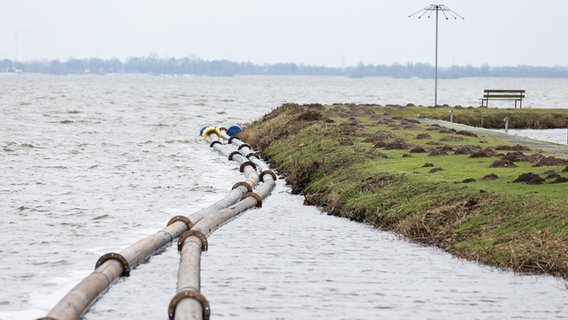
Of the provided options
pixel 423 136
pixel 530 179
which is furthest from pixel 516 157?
pixel 423 136

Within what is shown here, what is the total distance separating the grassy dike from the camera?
17375mm

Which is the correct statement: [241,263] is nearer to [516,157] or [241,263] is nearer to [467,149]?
[516,157]

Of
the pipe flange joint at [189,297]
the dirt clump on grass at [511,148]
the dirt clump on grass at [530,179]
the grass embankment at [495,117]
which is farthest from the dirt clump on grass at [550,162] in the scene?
the grass embankment at [495,117]

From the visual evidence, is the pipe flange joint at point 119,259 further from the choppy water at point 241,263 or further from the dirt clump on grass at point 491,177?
the dirt clump on grass at point 491,177

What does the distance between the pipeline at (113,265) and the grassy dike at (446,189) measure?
4.04 meters

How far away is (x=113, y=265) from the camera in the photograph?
1630cm

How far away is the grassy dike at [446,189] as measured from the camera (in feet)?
57.0

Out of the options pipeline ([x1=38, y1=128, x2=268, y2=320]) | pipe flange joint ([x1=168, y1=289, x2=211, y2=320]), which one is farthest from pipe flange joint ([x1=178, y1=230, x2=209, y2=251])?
pipe flange joint ([x1=168, y1=289, x2=211, y2=320])

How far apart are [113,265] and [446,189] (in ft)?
29.8

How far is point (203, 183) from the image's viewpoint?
33.1 m

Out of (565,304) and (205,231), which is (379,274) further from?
(205,231)

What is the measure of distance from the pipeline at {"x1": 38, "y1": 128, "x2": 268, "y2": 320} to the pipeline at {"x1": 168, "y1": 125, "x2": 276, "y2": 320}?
0.42 meters

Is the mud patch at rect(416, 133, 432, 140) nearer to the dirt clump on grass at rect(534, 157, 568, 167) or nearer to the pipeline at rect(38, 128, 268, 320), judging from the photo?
the dirt clump on grass at rect(534, 157, 568, 167)

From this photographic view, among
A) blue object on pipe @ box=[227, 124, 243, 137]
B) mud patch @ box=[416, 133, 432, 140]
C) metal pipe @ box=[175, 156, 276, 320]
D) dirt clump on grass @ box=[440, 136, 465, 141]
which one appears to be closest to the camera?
metal pipe @ box=[175, 156, 276, 320]
